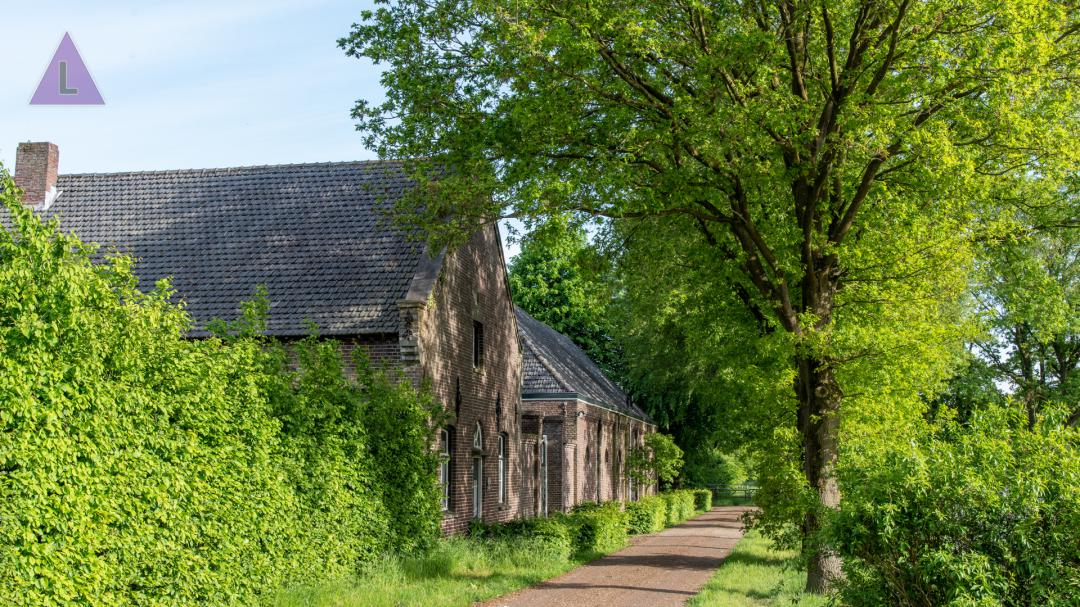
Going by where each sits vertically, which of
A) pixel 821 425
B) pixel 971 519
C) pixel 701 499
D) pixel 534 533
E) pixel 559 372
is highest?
pixel 559 372

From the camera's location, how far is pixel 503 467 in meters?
26.3

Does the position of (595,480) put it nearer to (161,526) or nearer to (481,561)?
(481,561)

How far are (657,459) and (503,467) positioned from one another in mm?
15391

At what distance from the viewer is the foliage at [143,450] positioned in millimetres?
7367

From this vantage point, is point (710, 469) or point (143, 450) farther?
point (710, 469)

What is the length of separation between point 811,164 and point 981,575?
8.69m

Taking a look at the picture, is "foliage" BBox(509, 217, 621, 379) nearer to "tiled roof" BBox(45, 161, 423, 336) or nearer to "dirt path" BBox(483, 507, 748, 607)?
"dirt path" BBox(483, 507, 748, 607)

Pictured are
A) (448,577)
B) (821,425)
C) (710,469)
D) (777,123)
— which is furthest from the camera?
(710,469)

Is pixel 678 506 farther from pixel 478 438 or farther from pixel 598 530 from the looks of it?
pixel 478 438

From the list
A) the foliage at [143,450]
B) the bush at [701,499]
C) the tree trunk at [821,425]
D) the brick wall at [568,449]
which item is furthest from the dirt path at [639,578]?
the bush at [701,499]

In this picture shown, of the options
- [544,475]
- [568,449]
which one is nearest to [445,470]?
[544,475]

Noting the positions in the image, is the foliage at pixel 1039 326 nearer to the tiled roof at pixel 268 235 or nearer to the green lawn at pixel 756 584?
the green lawn at pixel 756 584

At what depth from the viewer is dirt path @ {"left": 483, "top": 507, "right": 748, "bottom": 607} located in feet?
49.0

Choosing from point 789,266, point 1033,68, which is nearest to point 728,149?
point 789,266
